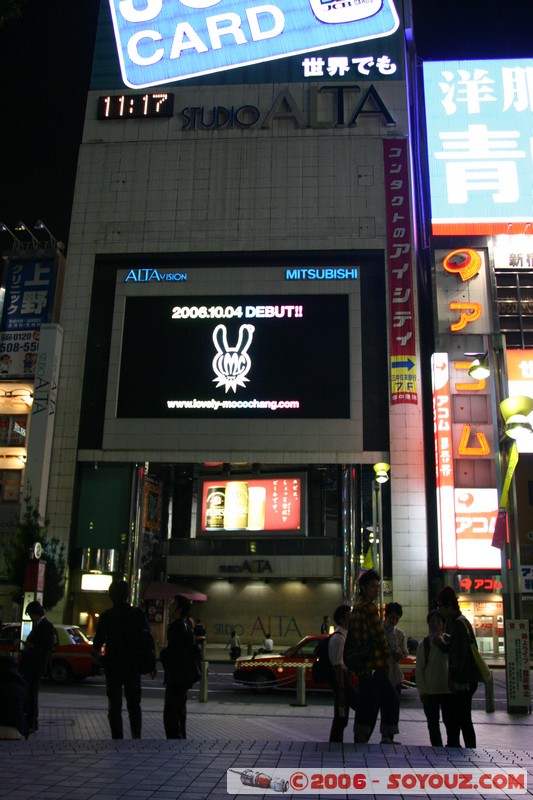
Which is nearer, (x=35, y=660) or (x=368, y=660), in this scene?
(x=368, y=660)

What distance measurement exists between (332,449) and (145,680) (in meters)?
17.8

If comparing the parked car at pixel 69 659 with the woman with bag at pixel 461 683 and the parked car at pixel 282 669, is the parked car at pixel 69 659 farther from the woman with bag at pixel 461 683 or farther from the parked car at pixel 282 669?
the woman with bag at pixel 461 683

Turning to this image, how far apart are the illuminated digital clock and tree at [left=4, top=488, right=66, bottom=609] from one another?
22550 millimetres

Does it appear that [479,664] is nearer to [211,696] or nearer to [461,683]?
[461,683]

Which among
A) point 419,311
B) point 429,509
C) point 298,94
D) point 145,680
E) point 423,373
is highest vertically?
point 298,94

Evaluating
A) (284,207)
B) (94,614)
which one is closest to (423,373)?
(284,207)

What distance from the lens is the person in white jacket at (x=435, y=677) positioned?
26.3ft

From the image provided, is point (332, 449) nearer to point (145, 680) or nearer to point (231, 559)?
point (231, 559)

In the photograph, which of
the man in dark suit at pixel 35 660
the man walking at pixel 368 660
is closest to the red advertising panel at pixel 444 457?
the man in dark suit at pixel 35 660

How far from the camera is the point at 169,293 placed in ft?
A: 126

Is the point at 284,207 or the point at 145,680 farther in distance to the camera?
the point at 284,207

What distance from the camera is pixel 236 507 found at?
123ft

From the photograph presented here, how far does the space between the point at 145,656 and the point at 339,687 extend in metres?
2.19

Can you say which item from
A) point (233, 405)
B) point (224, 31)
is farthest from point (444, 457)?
point (224, 31)
